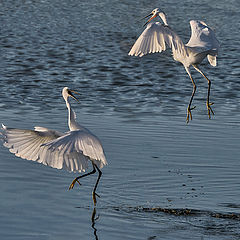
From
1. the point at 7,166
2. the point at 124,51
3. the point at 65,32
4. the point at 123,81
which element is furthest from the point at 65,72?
the point at 7,166

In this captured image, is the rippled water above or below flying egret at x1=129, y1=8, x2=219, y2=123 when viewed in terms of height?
below

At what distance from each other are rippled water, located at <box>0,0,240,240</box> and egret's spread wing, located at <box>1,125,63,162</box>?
71 centimetres

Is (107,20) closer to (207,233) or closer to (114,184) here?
(114,184)

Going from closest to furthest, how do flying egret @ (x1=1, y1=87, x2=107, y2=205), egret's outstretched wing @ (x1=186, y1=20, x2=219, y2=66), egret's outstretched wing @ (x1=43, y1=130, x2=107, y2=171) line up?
1. egret's outstretched wing @ (x1=43, y1=130, x2=107, y2=171)
2. flying egret @ (x1=1, y1=87, x2=107, y2=205)
3. egret's outstretched wing @ (x1=186, y1=20, x2=219, y2=66)

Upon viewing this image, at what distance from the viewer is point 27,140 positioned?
1017 centimetres

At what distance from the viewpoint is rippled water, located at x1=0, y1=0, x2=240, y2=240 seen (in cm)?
995

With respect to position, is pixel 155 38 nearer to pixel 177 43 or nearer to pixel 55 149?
pixel 177 43

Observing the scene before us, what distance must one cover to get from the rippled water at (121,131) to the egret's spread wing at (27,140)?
0.71 m

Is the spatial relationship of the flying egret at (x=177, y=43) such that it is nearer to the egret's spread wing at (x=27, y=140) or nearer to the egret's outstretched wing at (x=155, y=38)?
the egret's outstretched wing at (x=155, y=38)

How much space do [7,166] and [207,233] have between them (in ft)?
12.2

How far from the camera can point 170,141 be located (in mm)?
13852

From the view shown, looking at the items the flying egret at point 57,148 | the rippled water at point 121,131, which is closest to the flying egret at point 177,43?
the rippled water at point 121,131

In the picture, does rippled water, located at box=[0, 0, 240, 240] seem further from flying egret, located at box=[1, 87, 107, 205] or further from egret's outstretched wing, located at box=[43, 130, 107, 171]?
egret's outstretched wing, located at box=[43, 130, 107, 171]

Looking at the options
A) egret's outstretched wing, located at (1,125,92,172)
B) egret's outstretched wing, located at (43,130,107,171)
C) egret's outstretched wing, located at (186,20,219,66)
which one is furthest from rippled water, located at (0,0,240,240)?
egret's outstretched wing, located at (186,20,219,66)
